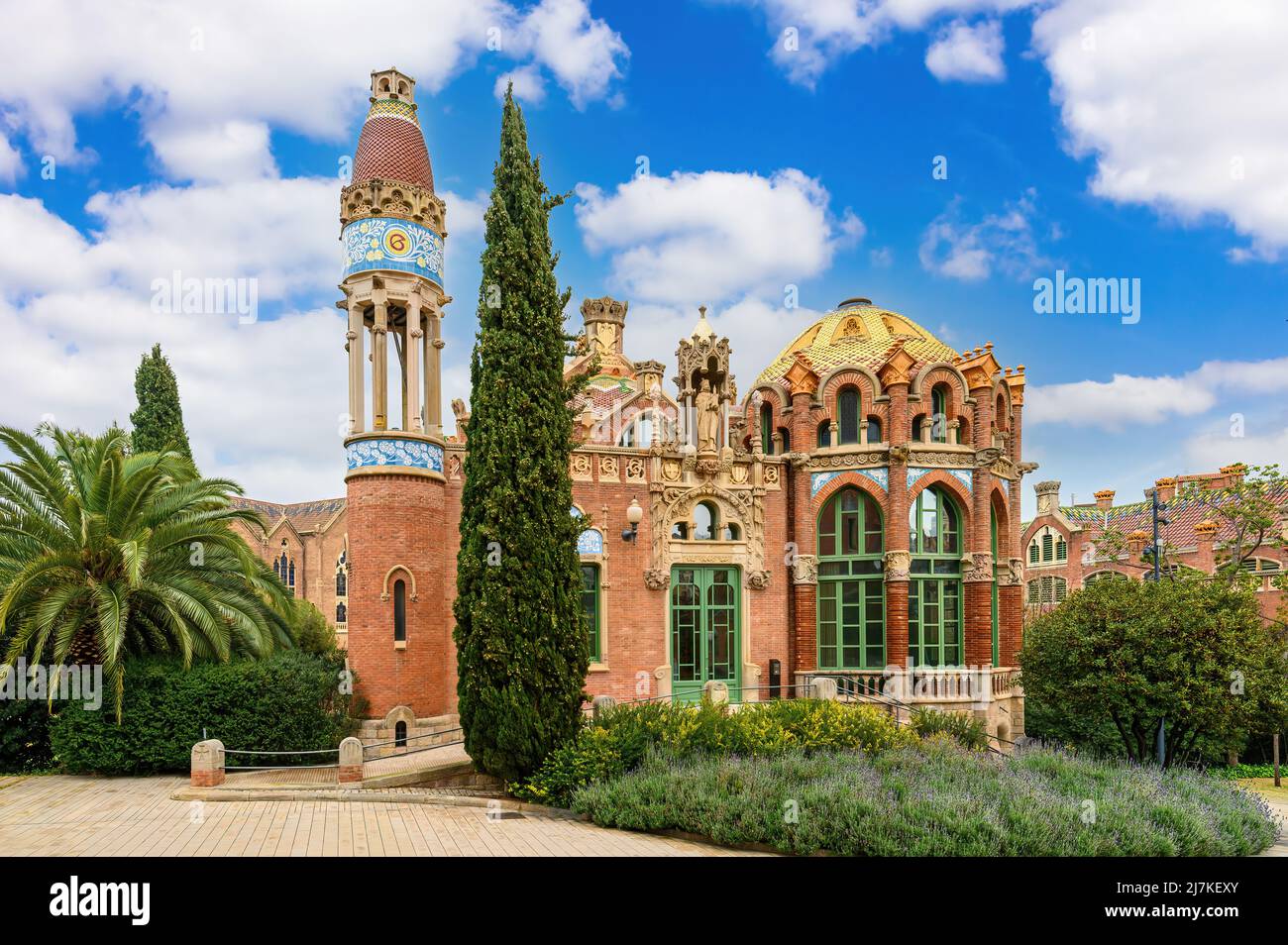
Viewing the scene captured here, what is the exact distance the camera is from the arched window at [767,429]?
77.2 ft

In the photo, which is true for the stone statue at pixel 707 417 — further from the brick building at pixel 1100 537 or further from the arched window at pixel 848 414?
the brick building at pixel 1100 537

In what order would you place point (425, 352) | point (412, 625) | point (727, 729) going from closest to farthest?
point (727, 729) → point (412, 625) → point (425, 352)

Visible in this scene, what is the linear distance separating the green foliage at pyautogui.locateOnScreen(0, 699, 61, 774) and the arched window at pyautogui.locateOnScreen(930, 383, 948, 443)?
1997 centimetres

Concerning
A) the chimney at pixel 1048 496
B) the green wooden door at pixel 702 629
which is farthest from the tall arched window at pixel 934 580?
the chimney at pixel 1048 496

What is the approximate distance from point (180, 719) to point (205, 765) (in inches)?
66.6

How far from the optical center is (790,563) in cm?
2145

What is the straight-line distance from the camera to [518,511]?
550 inches

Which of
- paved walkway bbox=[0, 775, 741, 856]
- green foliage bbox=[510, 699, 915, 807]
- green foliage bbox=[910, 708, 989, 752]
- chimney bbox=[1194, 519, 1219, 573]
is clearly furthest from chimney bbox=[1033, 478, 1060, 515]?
paved walkway bbox=[0, 775, 741, 856]

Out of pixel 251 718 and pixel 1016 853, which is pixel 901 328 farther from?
pixel 251 718

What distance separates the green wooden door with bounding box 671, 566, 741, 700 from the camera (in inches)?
798

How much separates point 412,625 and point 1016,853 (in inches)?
477

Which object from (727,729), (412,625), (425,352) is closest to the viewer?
(727,729)

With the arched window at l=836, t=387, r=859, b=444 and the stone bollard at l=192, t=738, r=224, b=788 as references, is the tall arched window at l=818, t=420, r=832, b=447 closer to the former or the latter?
the arched window at l=836, t=387, r=859, b=444
